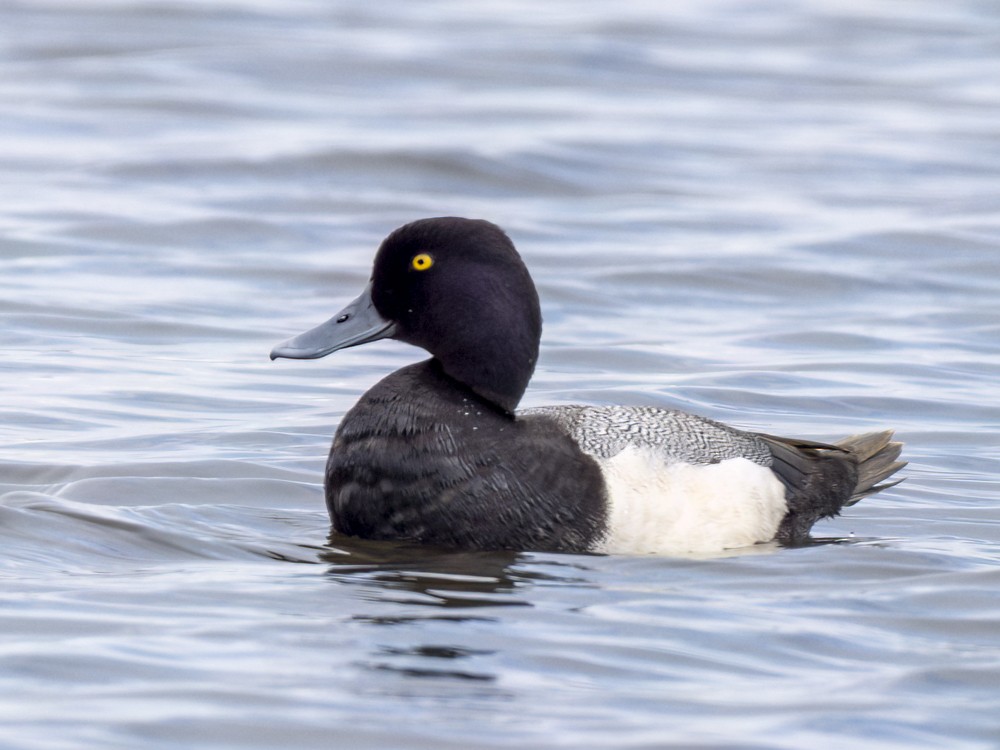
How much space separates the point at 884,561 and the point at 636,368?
3894mm

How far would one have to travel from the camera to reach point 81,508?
22.3 feet

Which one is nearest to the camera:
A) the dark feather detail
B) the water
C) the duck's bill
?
the water

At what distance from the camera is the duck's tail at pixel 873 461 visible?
738 centimetres

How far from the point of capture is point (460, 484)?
631 cm

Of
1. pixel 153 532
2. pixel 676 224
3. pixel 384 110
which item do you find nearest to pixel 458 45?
pixel 384 110

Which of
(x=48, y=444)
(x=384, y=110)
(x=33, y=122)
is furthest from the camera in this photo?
(x=384, y=110)

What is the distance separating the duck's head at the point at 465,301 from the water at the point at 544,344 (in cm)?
75

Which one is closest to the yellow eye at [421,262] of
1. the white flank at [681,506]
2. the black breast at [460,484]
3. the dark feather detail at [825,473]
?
the black breast at [460,484]

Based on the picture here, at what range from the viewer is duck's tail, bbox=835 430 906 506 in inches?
291

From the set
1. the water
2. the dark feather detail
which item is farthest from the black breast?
the dark feather detail

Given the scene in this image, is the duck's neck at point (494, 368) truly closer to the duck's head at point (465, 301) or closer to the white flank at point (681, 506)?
the duck's head at point (465, 301)

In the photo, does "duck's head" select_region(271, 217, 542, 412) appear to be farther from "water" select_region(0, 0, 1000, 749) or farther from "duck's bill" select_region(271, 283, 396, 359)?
"water" select_region(0, 0, 1000, 749)

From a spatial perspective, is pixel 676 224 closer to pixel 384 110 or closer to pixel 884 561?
pixel 384 110

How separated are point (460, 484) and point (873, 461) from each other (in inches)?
79.7
